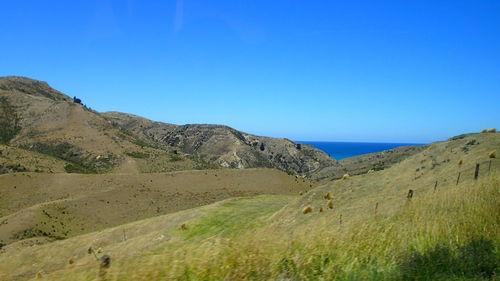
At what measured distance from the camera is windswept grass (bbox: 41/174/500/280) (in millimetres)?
5613

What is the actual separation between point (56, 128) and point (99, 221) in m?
57.5

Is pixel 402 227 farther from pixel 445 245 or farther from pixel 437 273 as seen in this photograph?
pixel 437 273

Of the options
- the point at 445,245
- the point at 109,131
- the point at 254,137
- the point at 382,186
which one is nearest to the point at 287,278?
the point at 445,245

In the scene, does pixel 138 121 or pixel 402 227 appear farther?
pixel 138 121

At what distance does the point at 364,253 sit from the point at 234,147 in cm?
10214

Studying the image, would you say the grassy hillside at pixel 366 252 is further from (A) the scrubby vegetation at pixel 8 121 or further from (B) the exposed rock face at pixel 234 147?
(B) the exposed rock face at pixel 234 147

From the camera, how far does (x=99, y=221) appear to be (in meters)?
31.6

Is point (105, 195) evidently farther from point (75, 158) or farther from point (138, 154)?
point (75, 158)

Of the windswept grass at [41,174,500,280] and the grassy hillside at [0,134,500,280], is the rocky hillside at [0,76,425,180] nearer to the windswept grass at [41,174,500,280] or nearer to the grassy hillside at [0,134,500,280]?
the grassy hillside at [0,134,500,280]

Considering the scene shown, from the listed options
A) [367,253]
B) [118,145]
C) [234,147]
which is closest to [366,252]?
[367,253]

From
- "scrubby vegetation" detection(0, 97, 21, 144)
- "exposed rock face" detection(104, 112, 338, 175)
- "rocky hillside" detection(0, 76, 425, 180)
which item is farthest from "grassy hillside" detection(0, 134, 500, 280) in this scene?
"exposed rock face" detection(104, 112, 338, 175)

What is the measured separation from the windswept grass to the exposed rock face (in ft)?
293

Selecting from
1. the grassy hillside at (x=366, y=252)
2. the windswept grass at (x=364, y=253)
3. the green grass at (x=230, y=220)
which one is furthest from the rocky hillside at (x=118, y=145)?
the windswept grass at (x=364, y=253)

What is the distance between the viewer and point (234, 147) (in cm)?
10819
